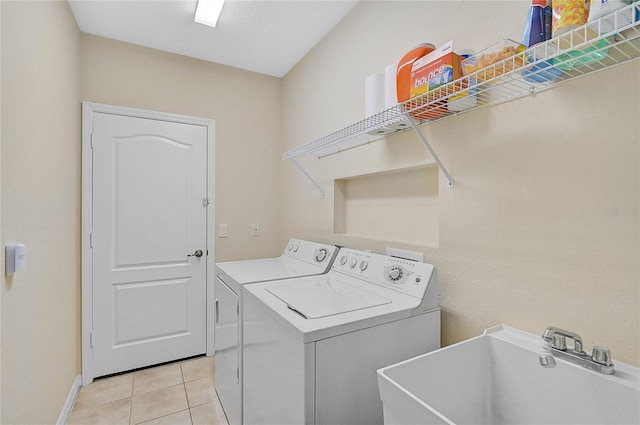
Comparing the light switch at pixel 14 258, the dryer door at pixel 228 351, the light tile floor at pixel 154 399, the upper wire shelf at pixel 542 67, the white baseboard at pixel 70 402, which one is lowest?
the light tile floor at pixel 154 399

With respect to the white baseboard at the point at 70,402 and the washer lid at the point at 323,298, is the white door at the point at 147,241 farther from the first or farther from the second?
the washer lid at the point at 323,298

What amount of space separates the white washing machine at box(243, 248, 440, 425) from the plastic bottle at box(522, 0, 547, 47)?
848 millimetres

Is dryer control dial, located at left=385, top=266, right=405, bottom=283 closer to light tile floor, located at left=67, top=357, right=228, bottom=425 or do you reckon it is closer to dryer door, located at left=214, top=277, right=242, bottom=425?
dryer door, located at left=214, top=277, right=242, bottom=425

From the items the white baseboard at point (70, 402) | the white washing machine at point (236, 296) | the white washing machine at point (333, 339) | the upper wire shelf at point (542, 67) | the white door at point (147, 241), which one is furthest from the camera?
the white door at point (147, 241)

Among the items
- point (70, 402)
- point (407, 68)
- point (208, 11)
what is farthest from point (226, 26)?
point (70, 402)

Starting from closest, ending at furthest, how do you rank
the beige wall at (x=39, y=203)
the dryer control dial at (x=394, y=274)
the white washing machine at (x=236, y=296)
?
the beige wall at (x=39, y=203)
the dryer control dial at (x=394, y=274)
the white washing machine at (x=236, y=296)

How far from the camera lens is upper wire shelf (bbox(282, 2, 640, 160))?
0.71 metres

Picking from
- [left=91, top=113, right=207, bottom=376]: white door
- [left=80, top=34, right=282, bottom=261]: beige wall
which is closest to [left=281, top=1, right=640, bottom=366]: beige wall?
[left=80, top=34, right=282, bottom=261]: beige wall

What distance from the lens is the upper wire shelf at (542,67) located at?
709mm

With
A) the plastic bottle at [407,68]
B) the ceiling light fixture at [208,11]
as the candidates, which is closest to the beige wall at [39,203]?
the ceiling light fixture at [208,11]

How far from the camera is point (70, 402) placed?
2045 mm

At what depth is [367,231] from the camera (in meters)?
2.00

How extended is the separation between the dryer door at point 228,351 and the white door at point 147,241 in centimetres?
75

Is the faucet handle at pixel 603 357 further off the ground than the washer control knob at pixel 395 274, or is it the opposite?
the washer control knob at pixel 395 274
